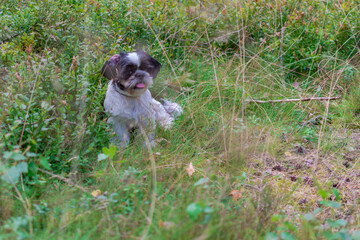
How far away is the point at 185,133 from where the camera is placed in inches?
144

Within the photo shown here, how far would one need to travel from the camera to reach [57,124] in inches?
114

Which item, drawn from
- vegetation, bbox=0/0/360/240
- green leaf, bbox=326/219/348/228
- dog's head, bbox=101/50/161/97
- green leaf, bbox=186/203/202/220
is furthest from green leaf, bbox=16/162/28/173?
green leaf, bbox=326/219/348/228

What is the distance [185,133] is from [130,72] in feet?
2.71

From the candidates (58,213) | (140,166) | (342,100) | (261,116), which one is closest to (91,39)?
(140,166)

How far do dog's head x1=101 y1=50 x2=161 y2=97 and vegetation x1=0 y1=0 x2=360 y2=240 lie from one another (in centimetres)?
17

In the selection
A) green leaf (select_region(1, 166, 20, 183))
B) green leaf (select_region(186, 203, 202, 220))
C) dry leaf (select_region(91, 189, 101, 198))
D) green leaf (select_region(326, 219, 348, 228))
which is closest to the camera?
green leaf (select_region(186, 203, 202, 220))

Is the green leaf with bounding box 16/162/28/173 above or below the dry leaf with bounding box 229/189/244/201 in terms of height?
above

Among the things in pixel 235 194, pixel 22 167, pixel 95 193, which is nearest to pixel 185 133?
pixel 235 194

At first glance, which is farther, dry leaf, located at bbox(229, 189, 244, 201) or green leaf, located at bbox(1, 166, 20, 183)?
dry leaf, located at bbox(229, 189, 244, 201)

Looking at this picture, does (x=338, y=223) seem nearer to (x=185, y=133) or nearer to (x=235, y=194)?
(x=235, y=194)

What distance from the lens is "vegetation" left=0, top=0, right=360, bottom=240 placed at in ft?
7.00

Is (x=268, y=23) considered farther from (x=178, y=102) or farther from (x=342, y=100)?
(x=178, y=102)

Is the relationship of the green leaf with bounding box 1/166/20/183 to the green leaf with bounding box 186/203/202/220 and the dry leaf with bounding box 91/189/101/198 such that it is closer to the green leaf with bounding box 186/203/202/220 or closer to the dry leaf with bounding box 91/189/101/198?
the dry leaf with bounding box 91/189/101/198

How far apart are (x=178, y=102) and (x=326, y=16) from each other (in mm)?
2526
